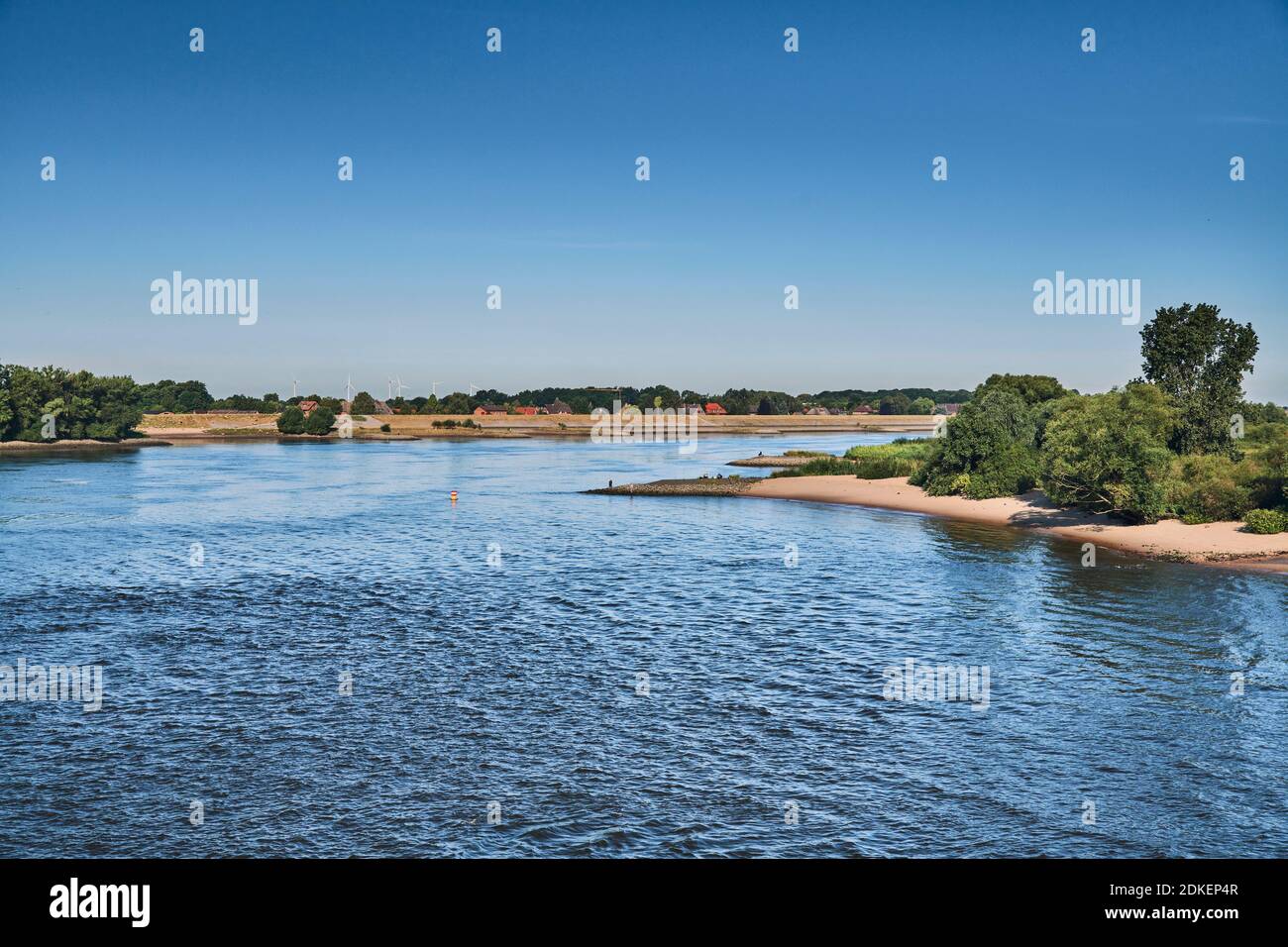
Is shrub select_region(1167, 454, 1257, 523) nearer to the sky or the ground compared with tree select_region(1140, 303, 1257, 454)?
nearer to the ground

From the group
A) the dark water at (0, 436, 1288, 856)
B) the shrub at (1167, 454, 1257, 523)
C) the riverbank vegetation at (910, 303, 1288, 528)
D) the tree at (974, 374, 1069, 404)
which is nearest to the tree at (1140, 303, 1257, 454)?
the riverbank vegetation at (910, 303, 1288, 528)

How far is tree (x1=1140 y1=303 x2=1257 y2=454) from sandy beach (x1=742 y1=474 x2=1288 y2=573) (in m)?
11.0

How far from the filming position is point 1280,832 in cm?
1950

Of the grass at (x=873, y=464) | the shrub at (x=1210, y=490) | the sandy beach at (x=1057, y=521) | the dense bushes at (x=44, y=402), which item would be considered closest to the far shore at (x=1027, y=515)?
the sandy beach at (x=1057, y=521)

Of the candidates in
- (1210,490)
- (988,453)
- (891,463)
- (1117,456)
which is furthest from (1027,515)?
(891,463)

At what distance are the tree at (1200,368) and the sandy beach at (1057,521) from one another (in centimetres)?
1101

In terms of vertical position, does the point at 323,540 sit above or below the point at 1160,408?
below

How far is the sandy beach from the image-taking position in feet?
177

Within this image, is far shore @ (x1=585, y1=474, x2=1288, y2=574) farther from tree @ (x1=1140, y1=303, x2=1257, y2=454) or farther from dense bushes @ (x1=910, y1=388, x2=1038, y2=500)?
tree @ (x1=1140, y1=303, x2=1257, y2=454)

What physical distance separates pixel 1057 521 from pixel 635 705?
51.8 metres
